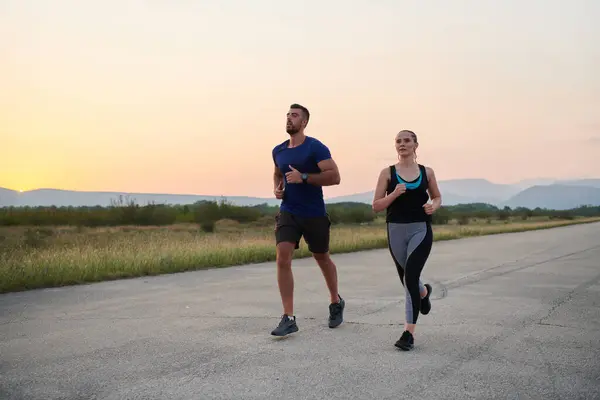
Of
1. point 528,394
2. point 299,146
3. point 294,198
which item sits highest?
point 299,146

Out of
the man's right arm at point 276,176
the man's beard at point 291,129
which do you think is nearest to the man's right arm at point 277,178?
the man's right arm at point 276,176

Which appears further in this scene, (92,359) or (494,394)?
(92,359)

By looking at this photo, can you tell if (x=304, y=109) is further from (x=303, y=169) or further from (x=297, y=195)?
(x=297, y=195)

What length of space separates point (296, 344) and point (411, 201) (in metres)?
1.60

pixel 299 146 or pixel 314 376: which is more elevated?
pixel 299 146

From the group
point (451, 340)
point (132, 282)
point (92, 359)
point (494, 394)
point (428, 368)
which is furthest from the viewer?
point (132, 282)

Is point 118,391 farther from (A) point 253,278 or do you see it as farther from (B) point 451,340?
(A) point 253,278

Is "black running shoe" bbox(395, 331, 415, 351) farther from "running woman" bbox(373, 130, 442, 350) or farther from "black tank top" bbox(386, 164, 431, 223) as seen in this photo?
"black tank top" bbox(386, 164, 431, 223)

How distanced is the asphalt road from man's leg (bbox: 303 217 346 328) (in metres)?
0.17

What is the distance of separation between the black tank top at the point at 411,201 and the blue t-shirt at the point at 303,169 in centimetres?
83

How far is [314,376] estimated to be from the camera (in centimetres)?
432

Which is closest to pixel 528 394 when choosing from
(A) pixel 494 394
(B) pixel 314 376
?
(A) pixel 494 394

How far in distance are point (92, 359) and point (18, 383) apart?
74 centimetres

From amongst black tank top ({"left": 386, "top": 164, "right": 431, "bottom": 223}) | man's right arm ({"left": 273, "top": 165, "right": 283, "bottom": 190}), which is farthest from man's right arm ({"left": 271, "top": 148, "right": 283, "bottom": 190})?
black tank top ({"left": 386, "top": 164, "right": 431, "bottom": 223})
